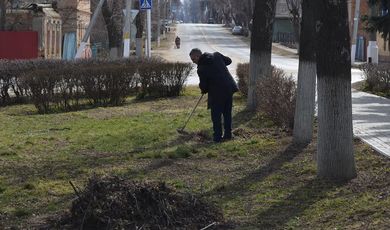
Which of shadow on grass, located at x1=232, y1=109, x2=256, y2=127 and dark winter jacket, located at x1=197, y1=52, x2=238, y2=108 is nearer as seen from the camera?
dark winter jacket, located at x1=197, y1=52, x2=238, y2=108

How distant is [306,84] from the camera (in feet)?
31.0

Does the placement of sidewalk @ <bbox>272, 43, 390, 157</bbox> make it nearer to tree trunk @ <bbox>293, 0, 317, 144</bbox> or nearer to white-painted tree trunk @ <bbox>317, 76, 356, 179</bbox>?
tree trunk @ <bbox>293, 0, 317, 144</bbox>

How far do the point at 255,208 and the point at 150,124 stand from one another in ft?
20.8

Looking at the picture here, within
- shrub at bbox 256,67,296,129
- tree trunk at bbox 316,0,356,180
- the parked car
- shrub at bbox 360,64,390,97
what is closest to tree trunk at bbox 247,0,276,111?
shrub at bbox 256,67,296,129

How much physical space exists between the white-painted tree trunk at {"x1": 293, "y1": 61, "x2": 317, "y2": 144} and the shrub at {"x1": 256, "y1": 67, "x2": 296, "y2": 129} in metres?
1.35

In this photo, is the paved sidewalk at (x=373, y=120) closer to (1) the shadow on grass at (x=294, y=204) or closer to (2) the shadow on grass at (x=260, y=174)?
(2) the shadow on grass at (x=260, y=174)

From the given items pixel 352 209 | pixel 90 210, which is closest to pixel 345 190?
pixel 352 209

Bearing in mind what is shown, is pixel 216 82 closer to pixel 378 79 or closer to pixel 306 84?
pixel 306 84

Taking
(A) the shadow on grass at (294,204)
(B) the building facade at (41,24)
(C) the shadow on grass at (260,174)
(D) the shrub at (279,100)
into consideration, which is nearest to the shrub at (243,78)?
(D) the shrub at (279,100)

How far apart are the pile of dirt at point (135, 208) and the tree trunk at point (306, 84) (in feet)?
13.4

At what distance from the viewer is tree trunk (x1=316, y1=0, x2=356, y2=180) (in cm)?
698

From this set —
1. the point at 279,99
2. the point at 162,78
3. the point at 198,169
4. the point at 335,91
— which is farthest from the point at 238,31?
the point at 335,91

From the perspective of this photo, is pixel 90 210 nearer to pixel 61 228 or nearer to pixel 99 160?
pixel 61 228

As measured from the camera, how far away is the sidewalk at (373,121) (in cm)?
955
